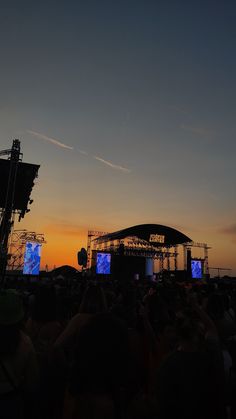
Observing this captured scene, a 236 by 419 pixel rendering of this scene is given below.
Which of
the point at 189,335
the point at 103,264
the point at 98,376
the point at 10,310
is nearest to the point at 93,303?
the point at 189,335

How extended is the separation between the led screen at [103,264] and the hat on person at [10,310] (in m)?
31.8

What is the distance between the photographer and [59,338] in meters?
3.05

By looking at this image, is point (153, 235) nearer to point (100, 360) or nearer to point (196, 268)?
point (196, 268)

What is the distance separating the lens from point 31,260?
2128 cm

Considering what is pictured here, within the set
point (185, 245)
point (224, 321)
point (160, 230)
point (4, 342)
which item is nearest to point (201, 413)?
point (4, 342)

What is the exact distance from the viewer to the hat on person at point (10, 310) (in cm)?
224

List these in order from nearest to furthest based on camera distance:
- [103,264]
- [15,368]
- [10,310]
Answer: [15,368] < [10,310] < [103,264]

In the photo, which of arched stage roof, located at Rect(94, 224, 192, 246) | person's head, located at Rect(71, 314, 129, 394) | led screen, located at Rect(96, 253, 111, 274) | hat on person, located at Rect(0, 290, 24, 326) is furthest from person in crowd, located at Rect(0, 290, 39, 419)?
arched stage roof, located at Rect(94, 224, 192, 246)

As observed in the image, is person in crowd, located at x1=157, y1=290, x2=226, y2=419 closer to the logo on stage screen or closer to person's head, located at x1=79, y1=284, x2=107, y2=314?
person's head, located at x1=79, y1=284, x2=107, y2=314

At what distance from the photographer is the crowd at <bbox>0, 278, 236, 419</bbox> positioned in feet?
4.24

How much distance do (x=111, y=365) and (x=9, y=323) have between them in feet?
3.28

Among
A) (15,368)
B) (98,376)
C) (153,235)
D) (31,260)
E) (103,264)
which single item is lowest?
(15,368)

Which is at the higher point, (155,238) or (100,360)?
(155,238)

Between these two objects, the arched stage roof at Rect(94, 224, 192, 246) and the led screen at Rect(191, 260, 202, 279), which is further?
the arched stage roof at Rect(94, 224, 192, 246)
